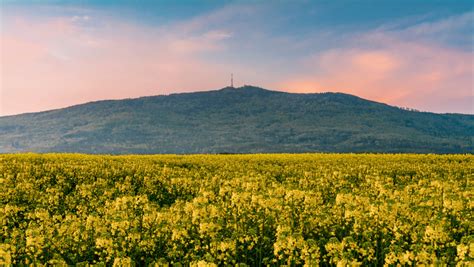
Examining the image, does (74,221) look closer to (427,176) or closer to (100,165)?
(100,165)

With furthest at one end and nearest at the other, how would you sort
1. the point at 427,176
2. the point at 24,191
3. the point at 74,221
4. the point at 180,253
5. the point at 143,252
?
1. the point at 427,176
2. the point at 24,191
3. the point at 74,221
4. the point at 143,252
5. the point at 180,253

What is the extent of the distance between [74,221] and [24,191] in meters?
11.7

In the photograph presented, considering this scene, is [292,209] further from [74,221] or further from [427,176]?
[427,176]

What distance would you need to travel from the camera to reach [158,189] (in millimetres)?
29672

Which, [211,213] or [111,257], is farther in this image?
[211,213]

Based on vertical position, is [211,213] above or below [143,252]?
above

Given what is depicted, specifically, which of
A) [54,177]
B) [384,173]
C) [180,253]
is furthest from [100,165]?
[180,253]

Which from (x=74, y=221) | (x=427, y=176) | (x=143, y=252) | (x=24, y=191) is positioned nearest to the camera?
(x=143, y=252)

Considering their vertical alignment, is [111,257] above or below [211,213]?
below

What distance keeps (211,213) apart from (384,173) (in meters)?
25.4

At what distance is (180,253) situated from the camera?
12.3m

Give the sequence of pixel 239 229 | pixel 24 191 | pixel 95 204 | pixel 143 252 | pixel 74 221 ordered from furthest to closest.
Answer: pixel 24 191, pixel 95 204, pixel 74 221, pixel 239 229, pixel 143 252

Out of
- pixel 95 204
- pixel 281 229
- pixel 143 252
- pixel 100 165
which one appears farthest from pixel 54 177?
pixel 281 229

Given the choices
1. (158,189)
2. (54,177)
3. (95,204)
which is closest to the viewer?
(95,204)
